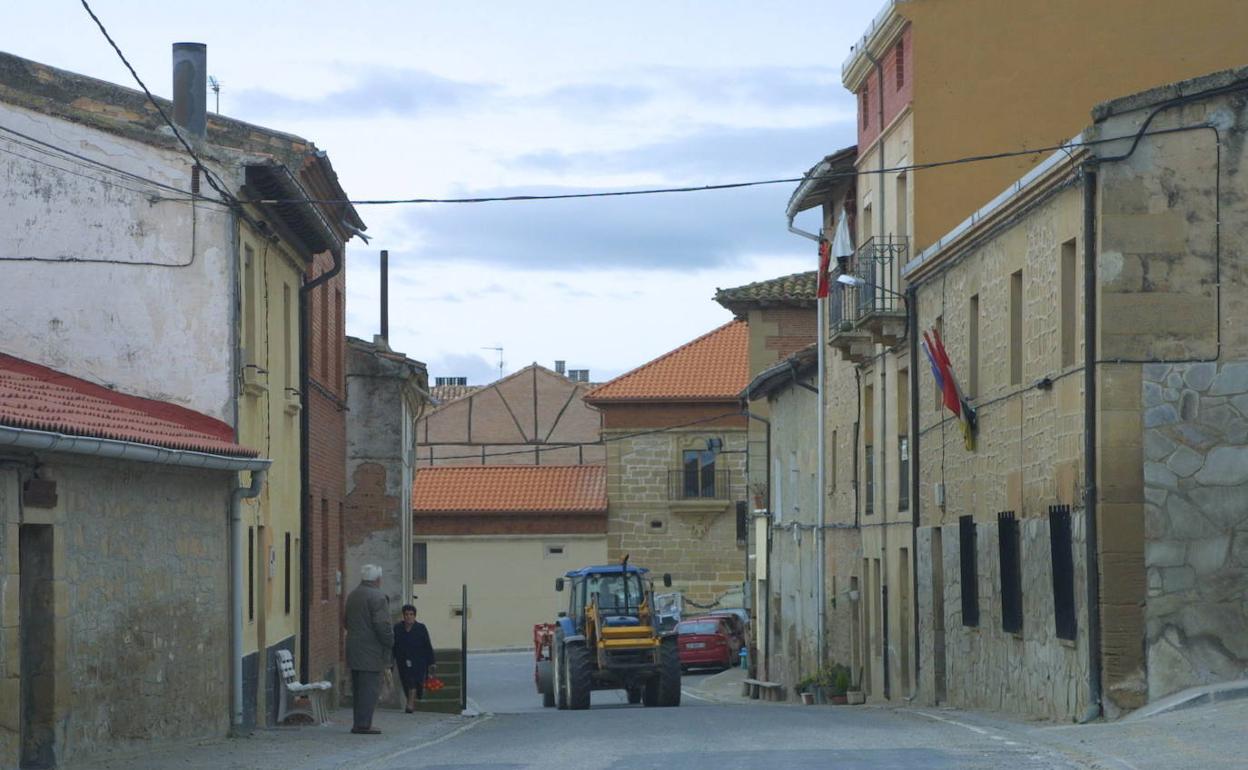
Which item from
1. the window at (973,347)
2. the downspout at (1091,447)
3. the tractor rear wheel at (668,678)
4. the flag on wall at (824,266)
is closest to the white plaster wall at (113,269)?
the downspout at (1091,447)

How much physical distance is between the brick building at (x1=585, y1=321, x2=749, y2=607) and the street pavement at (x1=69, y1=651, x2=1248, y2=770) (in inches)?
1558

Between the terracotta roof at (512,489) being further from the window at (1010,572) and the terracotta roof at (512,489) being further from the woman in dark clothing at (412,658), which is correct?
the window at (1010,572)

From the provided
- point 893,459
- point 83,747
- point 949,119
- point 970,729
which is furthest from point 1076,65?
point 83,747

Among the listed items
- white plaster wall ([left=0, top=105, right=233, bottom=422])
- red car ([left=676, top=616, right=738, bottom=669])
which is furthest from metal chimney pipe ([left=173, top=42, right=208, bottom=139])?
red car ([left=676, top=616, right=738, bottom=669])

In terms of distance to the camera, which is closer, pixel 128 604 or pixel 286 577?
pixel 128 604

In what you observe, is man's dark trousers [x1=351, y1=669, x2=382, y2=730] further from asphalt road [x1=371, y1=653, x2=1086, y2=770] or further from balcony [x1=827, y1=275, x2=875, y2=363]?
balcony [x1=827, y1=275, x2=875, y2=363]

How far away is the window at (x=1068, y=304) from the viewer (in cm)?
1981

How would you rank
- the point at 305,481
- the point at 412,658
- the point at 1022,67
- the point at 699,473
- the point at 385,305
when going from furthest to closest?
the point at 699,473
the point at 385,305
the point at 1022,67
the point at 305,481
the point at 412,658

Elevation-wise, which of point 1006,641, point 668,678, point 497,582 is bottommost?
point 497,582

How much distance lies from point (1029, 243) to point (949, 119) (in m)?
8.64

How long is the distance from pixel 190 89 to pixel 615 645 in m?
10.9

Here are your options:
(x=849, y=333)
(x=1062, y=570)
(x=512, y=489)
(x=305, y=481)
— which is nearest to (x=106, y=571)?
(x=1062, y=570)

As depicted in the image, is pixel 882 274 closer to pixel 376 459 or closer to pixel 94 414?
pixel 376 459

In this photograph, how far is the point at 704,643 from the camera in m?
52.1
